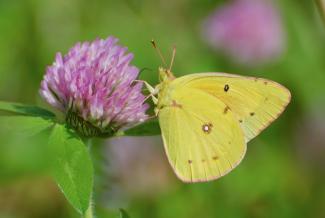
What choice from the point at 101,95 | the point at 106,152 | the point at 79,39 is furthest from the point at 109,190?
the point at 101,95

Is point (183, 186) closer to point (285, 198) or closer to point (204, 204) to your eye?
point (204, 204)

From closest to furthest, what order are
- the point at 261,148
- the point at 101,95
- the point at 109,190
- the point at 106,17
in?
the point at 101,95, the point at 109,190, the point at 261,148, the point at 106,17

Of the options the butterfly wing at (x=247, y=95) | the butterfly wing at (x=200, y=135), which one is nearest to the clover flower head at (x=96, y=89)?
the butterfly wing at (x=200, y=135)

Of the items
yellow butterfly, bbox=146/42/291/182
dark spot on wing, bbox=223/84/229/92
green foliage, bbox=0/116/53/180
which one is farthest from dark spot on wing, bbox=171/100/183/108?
green foliage, bbox=0/116/53/180

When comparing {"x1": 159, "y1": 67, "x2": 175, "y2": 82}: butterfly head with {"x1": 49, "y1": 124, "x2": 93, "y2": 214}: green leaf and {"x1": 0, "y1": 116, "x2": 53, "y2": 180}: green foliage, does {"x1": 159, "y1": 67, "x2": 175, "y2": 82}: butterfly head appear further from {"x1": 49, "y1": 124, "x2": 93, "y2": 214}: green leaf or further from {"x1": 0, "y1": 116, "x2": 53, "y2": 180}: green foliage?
{"x1": 0, "y1": 116, "x2": 53, "y2": 180}: green foliage

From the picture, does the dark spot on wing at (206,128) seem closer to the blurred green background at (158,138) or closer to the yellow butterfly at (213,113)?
the yellow butterfly at (213,113)
